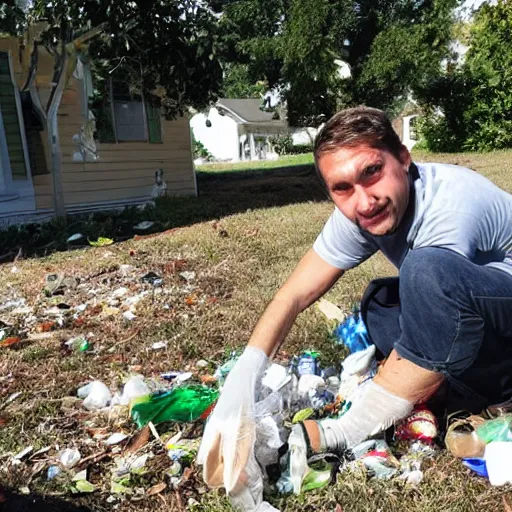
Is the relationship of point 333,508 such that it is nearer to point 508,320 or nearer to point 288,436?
point 288,436

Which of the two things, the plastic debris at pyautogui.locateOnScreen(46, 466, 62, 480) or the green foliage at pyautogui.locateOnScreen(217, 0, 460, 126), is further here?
the green foliage at pyautogui.locateOnScreen(217, 0, 460, 126)

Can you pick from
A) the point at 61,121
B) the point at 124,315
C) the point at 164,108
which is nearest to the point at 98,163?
the point at 61,121

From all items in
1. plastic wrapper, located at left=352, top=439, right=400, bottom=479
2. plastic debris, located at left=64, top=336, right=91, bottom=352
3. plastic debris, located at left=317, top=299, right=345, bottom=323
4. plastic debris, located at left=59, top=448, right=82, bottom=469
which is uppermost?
plastic wrapper, located at left=352, top=439, right=400, bottom=479

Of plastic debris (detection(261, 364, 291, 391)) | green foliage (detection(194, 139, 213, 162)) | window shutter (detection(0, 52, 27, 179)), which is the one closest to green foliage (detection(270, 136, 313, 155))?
green foliage (detection(194, 139, 213, 162))

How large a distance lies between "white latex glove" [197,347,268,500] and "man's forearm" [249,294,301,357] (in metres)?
0.20

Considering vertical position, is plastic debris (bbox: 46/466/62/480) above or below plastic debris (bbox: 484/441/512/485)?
below

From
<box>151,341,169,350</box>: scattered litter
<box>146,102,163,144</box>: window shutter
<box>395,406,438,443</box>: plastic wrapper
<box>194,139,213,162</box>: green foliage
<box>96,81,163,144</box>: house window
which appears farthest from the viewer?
<box>194,139,213,162</box>: green foliage

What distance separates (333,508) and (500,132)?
54.6 ft

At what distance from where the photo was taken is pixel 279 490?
1.75 meters

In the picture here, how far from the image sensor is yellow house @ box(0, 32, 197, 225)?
7.62 metres

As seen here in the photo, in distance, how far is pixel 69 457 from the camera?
199cm

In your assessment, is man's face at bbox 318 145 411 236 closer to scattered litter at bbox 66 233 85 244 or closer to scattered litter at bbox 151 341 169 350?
scattered litter at bbox 151 341 169 350

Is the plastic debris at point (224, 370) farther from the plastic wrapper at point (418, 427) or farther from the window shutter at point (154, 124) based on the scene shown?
the window shutter at point (154, 124)

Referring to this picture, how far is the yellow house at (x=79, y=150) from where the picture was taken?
7.62 m
